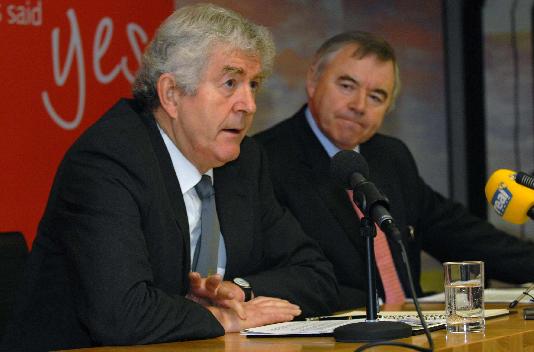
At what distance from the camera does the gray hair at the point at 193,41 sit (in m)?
2.97

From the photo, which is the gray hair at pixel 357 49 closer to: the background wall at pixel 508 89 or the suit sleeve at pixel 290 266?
the suit sleeve at pixel 290 266

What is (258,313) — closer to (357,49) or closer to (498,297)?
(498,297)

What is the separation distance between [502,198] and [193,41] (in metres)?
1.01

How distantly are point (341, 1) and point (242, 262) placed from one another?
2.52 meters

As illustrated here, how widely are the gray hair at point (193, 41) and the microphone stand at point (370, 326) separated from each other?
35.4 inches

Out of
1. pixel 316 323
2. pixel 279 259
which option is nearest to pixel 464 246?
pixel 279 259

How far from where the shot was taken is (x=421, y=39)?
228 inches

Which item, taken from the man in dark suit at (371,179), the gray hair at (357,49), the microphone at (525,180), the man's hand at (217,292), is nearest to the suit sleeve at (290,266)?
the man's hand at (217,292)

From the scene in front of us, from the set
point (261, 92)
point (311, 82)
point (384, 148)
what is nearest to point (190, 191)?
point (311, 82)

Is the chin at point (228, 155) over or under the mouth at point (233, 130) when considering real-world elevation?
under

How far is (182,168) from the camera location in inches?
120

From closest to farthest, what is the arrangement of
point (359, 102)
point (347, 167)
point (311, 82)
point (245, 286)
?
point (347, 167), point (245, 286), point (359, 102), point (311, 82)

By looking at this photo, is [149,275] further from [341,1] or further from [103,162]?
[341,1]

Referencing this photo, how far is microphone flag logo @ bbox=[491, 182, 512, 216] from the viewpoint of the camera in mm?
2842
